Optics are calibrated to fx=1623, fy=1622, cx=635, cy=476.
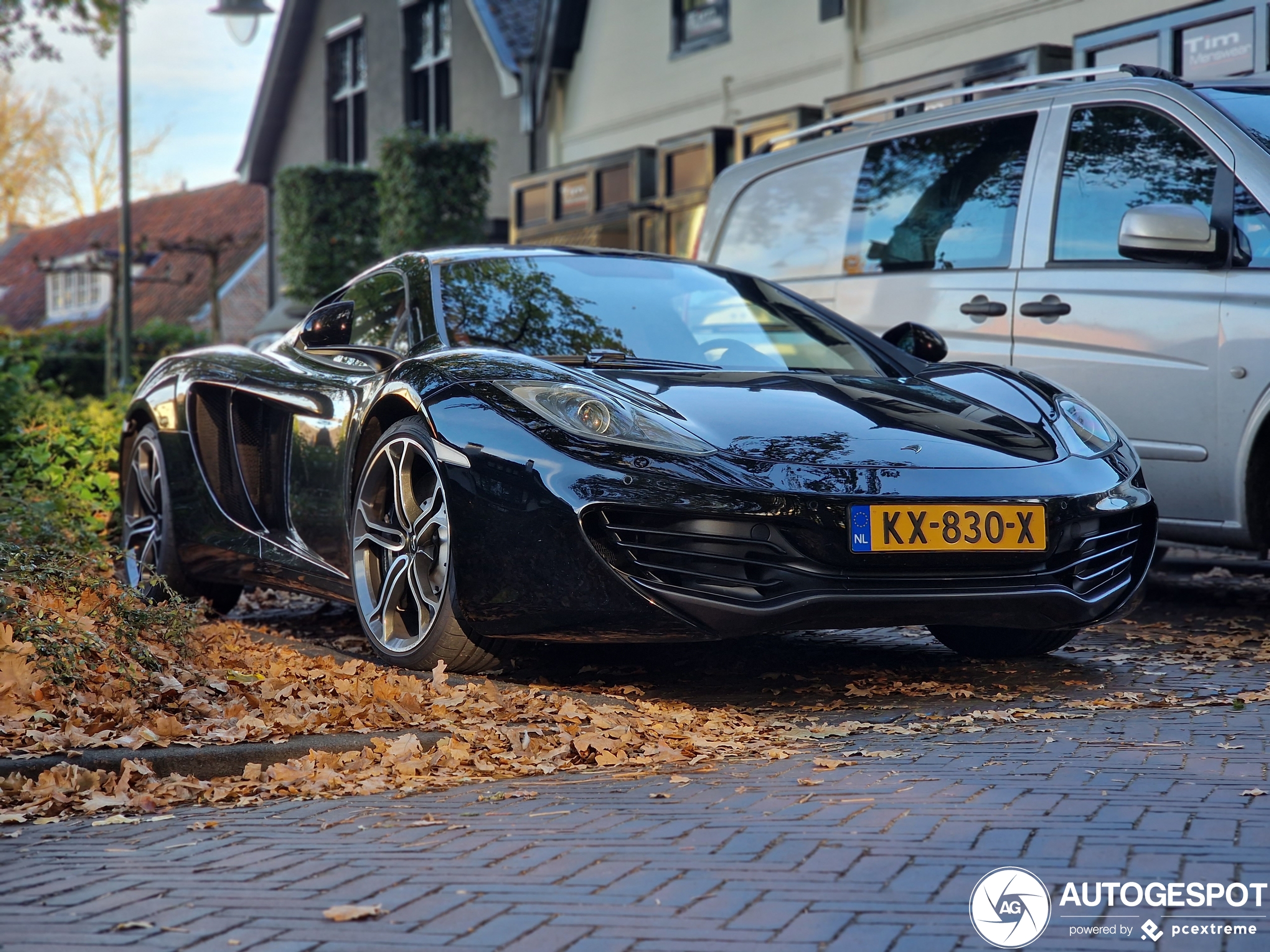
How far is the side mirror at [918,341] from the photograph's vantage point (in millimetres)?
5762

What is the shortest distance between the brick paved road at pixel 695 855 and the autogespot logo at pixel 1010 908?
28 mm

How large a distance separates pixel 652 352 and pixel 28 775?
2.39m

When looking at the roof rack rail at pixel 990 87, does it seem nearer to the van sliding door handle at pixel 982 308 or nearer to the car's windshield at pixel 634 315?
the van sliding door handle at pixel 982 308

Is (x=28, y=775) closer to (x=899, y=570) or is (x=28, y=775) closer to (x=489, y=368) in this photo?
(x=489, y=368)

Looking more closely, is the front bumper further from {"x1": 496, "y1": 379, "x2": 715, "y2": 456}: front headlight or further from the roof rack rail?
the roof rack rail

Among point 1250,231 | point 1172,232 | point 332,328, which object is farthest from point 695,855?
point 1250,231

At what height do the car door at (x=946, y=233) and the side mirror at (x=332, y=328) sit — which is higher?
the car door at (x=946, y=233)

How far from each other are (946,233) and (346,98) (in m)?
22.9

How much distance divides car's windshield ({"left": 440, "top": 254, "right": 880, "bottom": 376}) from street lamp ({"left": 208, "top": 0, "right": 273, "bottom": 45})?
17952 mm

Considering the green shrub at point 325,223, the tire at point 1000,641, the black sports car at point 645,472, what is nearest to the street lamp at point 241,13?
the green shrub at point 325,223

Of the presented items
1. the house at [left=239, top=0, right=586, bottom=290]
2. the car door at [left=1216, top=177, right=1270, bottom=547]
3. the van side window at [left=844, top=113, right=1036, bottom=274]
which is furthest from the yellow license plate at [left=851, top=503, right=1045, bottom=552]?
the house at [left=239, top=0, right=586, bottom=290]

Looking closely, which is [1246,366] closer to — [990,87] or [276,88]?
[990,87]

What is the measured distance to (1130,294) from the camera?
6125 mm

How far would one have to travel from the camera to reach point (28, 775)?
12.0 ft
